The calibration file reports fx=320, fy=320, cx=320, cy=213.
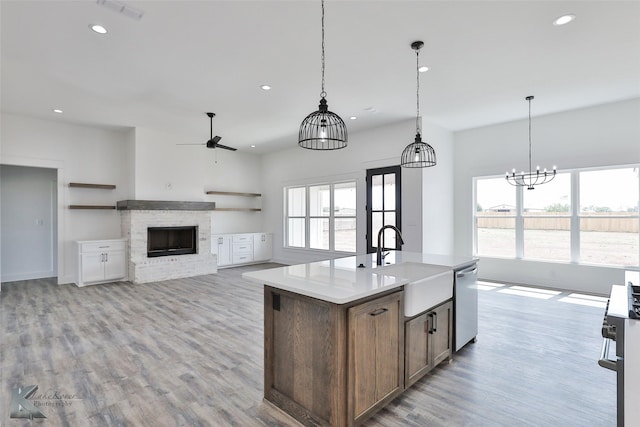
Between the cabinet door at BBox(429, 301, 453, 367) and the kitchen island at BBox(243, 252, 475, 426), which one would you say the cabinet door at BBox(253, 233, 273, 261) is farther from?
the cabinet door at BBox(429, 301, 453, 367)

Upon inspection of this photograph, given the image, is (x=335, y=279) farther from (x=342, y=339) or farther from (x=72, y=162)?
(x=72, y=162)

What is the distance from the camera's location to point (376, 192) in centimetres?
668

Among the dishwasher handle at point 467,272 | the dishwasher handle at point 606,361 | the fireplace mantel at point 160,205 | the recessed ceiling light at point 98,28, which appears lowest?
the dishwasher handle at point 606,361

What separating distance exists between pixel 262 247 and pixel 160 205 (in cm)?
301

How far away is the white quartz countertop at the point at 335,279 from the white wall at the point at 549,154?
162 inches

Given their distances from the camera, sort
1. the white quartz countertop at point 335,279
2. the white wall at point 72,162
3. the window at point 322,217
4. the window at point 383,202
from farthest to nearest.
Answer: the window at point 322,217 → the window at point 383,202 → the white wall at point 72,162 → the white quartz countertop at point 335,279

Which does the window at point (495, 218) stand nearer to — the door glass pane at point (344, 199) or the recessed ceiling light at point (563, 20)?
the door glass pane at point (344, 199)

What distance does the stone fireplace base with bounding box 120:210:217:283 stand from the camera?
6.45 metres

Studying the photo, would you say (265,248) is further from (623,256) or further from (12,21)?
(623,256)

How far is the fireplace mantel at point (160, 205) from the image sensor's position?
21.0 feet

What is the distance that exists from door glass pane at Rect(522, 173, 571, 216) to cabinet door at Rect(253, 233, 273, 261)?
616 centimetres

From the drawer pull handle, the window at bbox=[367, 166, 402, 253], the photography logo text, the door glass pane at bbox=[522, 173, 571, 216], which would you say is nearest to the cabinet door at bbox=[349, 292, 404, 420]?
the drawer pull handle

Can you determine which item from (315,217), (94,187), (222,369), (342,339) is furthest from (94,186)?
(342,339)

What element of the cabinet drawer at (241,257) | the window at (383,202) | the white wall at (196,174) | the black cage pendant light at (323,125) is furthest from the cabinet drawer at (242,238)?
the black cage pendant light at (323,125)
